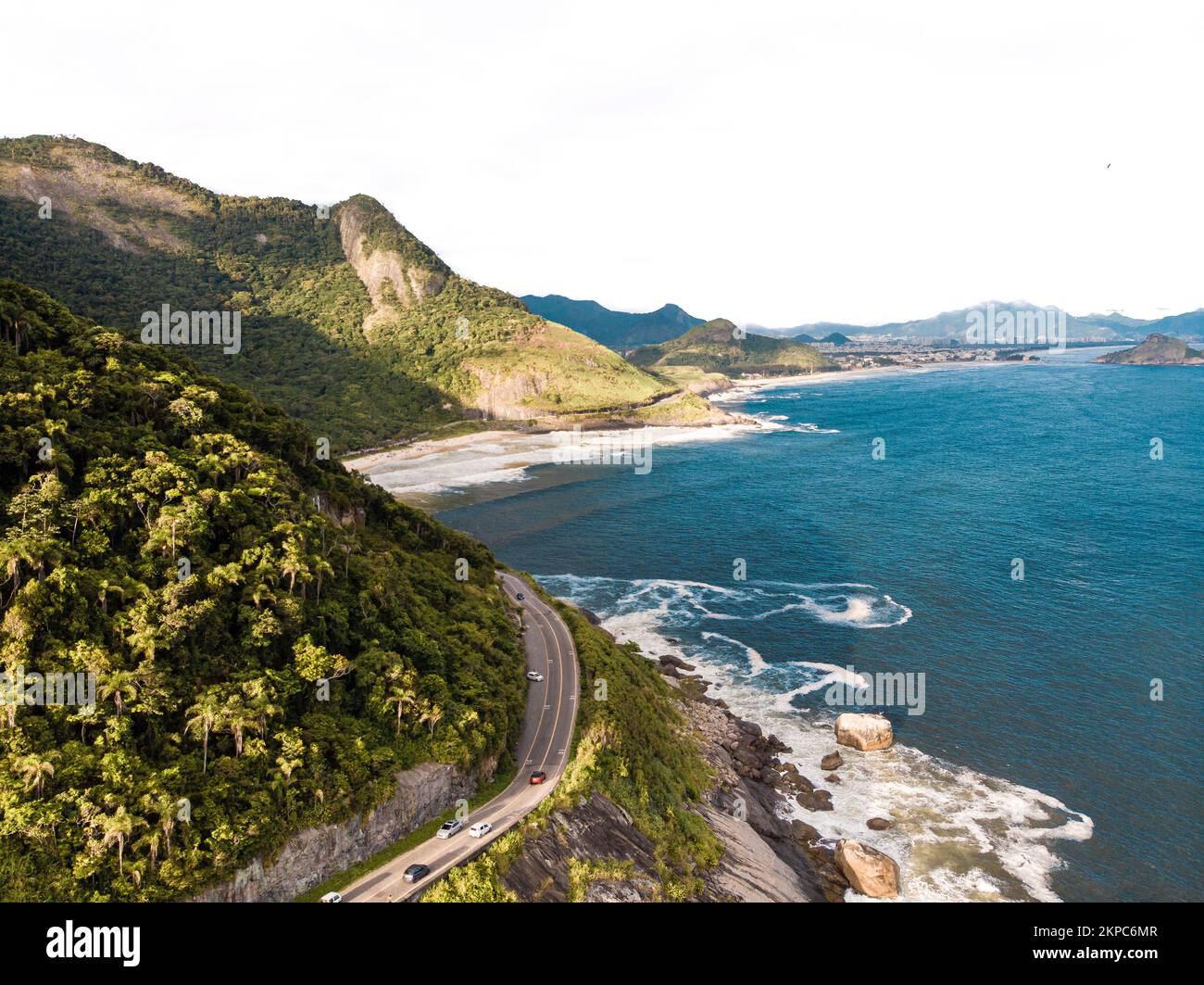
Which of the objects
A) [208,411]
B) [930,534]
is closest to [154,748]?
[208,411]

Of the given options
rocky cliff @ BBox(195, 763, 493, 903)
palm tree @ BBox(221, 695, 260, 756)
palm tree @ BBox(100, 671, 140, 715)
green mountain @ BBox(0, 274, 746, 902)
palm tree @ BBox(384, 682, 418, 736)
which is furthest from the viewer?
palm tree @ BBox(384, 682, 418, 736)

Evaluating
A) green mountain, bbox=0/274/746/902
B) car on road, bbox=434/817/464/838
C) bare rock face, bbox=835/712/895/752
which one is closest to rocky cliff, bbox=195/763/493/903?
green mountain, bbox=0/274/746/902

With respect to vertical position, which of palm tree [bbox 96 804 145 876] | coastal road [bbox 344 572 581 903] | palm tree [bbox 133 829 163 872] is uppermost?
palm tree [bbox 96 804 145 876]

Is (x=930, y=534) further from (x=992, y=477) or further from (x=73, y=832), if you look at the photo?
(x=73, y=832)

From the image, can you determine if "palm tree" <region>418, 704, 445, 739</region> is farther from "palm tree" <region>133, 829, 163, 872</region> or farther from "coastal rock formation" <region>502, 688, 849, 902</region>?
"palm tree" <region>133, 829, 163, 872</region>

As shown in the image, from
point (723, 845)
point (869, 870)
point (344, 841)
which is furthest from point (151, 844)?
point (869, 870)

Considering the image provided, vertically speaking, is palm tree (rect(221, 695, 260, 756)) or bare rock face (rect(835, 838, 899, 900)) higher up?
palm tree (rect(221, 695, 260, 756))

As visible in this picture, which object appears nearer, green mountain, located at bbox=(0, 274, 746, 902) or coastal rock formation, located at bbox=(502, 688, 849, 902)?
green mountain, located at bbox=(0, 274, 746, 902)

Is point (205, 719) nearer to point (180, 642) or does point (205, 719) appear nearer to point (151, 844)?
point (180, 642)
